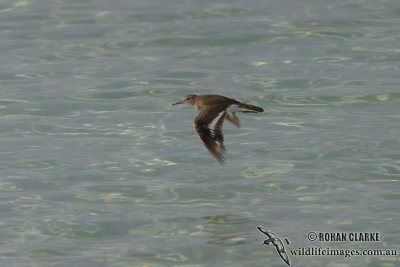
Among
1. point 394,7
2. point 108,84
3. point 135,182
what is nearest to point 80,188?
point 135,182

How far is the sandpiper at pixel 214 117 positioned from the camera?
9453mm

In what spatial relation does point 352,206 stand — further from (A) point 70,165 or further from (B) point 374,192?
(A) point 70,165

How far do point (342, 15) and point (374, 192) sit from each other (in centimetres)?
599

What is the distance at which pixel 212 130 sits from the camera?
9.72 m

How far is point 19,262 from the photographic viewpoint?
29.1ft

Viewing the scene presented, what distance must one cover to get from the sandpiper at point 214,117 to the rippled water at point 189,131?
0.50 meters

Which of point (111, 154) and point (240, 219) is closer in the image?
point (240, 219)

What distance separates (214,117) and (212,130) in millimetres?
381

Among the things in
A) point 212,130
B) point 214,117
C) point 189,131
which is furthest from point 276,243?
point 189,131
